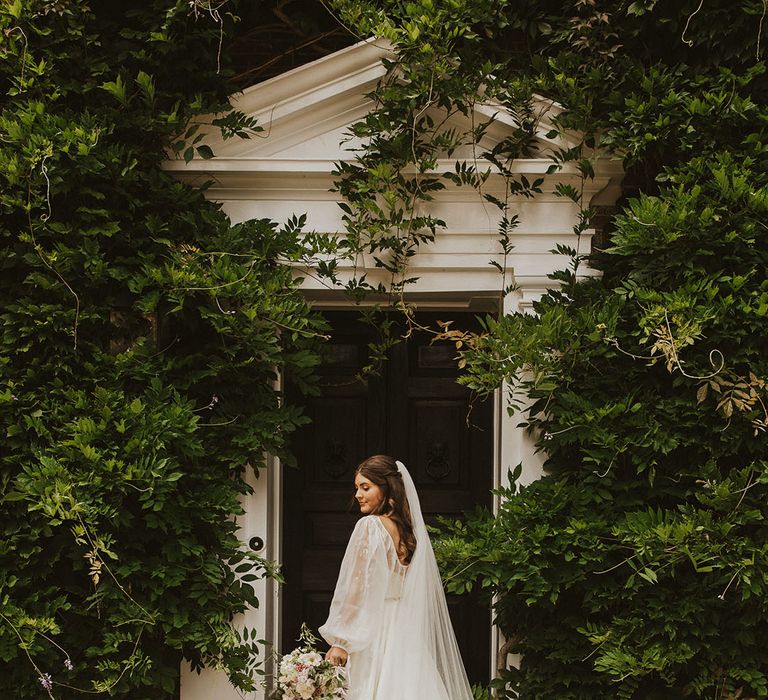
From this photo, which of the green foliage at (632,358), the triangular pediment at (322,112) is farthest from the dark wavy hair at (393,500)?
the triangular pediment at (322,112)

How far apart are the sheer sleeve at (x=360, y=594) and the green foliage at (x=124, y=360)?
0.57 metres

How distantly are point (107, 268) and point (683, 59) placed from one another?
10.7 feet

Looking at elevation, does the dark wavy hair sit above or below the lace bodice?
above

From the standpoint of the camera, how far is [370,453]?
6.14 m

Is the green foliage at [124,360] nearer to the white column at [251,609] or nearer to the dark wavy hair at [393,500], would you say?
the white column at [251,609]

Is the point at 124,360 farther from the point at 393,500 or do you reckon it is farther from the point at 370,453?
the point at 370,453

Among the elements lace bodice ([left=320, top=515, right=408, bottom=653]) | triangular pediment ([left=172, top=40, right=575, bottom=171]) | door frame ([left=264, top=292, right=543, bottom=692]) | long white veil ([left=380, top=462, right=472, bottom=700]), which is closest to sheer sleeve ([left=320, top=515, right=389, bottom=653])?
lace bodice ([left=320, top=515, right=408, bottom=653])

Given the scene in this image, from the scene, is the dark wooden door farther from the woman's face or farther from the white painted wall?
the woman's face

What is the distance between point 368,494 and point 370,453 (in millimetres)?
1198

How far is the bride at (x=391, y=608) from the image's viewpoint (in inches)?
188

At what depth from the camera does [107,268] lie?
17.1 ft

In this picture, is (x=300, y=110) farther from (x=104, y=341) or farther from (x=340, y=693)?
(x=340, y=693)

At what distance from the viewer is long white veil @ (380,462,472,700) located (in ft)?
15.5

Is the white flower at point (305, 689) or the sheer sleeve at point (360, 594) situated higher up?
the sheer sleeve at point (360, 594)
